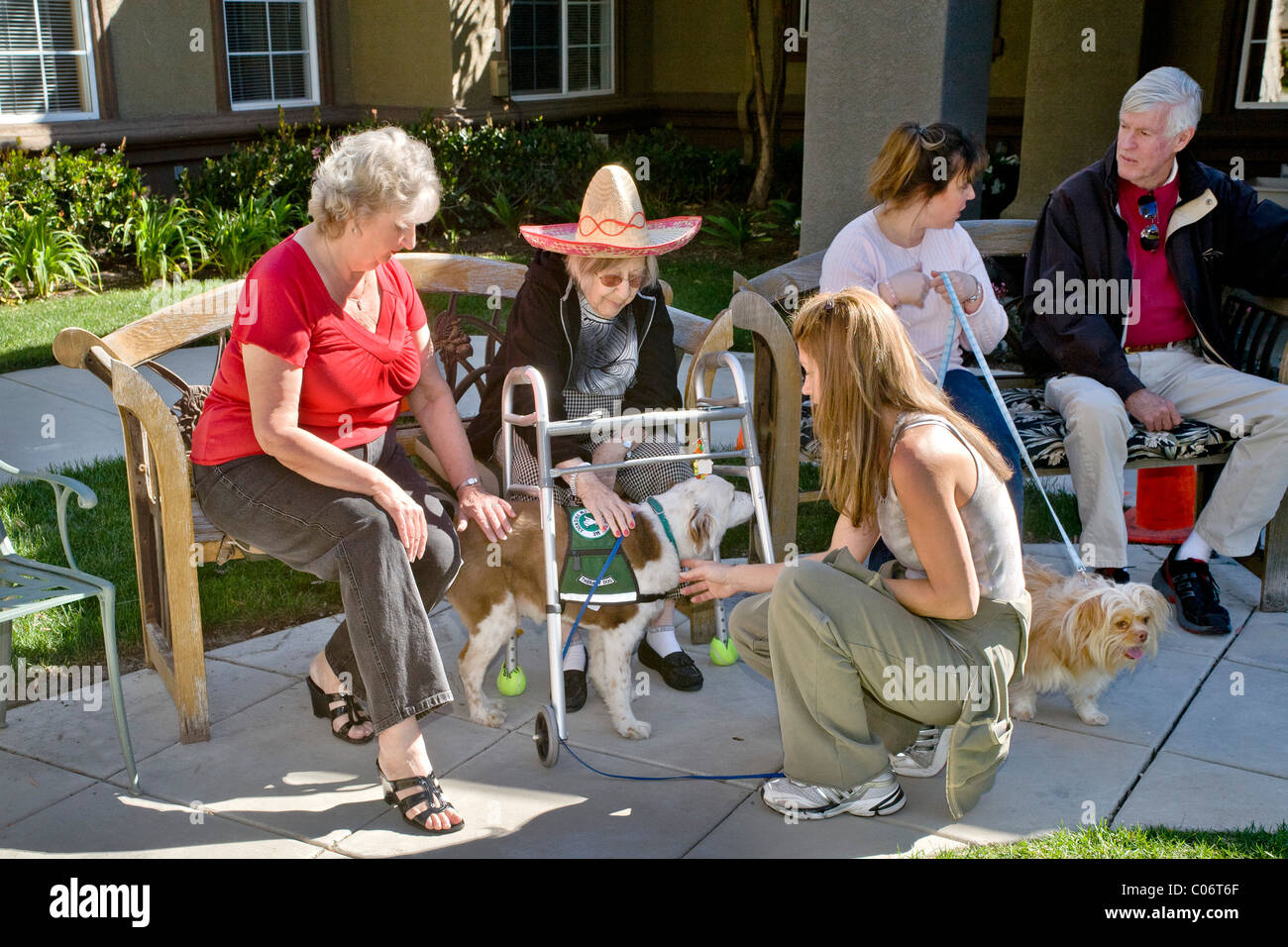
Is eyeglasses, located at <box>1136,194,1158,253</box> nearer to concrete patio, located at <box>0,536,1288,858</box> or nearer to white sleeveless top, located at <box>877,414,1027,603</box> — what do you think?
concrete patio, located at <box>0,536,1288,858</box>

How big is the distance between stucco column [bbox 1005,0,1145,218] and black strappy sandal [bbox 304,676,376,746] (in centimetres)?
912

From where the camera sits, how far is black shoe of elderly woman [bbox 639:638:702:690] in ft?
13.6

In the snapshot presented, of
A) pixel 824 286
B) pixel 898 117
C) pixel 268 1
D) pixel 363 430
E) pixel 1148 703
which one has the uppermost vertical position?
pixel 268 1

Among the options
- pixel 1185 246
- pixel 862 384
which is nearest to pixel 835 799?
pixel 862 384

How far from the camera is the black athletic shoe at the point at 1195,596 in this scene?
179 inches

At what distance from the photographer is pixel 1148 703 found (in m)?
4.05

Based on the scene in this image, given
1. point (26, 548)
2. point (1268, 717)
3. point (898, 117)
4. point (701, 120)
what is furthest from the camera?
point (701, 120)

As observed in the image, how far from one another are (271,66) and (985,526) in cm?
1161

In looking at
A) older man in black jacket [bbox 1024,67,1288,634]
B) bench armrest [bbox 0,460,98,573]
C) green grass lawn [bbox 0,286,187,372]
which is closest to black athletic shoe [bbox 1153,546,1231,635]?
older man in black jacket [bbox 1024,67,1288,634]

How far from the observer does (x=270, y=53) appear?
12.7m

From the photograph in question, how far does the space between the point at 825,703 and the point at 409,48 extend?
11.7 metres

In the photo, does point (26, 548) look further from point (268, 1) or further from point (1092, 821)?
point (268, 1)

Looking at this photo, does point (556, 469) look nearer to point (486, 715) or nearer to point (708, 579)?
point (708, 579)

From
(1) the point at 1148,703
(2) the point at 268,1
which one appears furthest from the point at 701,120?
(1) the point at 1148,703
